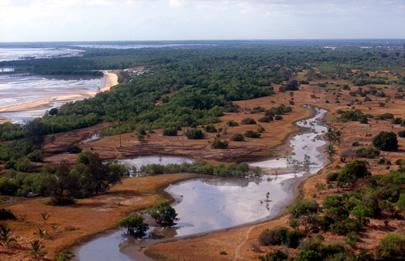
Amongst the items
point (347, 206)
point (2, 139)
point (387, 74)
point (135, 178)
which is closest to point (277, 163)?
point (135, 178)

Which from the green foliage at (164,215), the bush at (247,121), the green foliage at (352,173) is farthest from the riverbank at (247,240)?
the bush at (247,121)

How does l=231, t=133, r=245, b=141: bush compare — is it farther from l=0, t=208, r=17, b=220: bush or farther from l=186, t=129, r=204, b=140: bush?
l=0, t=208, r=17, b=220: bush

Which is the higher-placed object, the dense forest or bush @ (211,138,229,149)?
the dense forest

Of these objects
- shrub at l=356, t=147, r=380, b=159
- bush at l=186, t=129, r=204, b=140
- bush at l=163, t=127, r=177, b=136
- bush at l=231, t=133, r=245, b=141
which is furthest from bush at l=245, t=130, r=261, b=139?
shrub at l=356, t=147, r=380, b=159

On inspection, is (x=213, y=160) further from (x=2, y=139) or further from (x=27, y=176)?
(x=2, y=139)

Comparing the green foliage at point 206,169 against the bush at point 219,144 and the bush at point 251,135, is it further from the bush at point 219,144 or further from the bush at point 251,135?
the bush at point 251,135

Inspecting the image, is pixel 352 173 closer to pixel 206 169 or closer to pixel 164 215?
pixel 206 169
